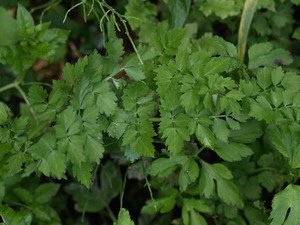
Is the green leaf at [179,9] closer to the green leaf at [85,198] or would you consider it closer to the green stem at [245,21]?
the green stem at [245,21]

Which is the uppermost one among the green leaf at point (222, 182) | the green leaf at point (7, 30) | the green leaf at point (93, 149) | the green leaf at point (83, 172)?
the green leaf at point (7, 30)

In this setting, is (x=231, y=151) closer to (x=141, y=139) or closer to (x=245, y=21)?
(x=141, y=139)

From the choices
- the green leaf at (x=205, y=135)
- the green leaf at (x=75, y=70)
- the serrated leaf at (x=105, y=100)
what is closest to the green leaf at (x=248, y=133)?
the green leaf at (x=205, y=135)

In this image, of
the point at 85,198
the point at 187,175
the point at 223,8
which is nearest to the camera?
the point at 187,175

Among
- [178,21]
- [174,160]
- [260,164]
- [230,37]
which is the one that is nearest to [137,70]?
[174,160]

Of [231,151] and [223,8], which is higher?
[223,8]

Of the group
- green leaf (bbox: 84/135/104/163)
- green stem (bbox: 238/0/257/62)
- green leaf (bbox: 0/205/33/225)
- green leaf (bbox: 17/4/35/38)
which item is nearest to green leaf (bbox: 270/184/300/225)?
green leaf (bbox: 84/135/104/163)

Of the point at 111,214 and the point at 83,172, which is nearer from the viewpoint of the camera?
the point at 83,172

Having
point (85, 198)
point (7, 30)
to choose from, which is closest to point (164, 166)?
point (85, 198)

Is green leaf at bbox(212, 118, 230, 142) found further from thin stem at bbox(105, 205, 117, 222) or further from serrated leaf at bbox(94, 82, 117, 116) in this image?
thin stem at bbox(105, 205, 117, 222)

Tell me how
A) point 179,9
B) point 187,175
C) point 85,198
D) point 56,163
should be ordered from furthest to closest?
point 85,198 < point 179,9 < point 187,175 < point 56,163
